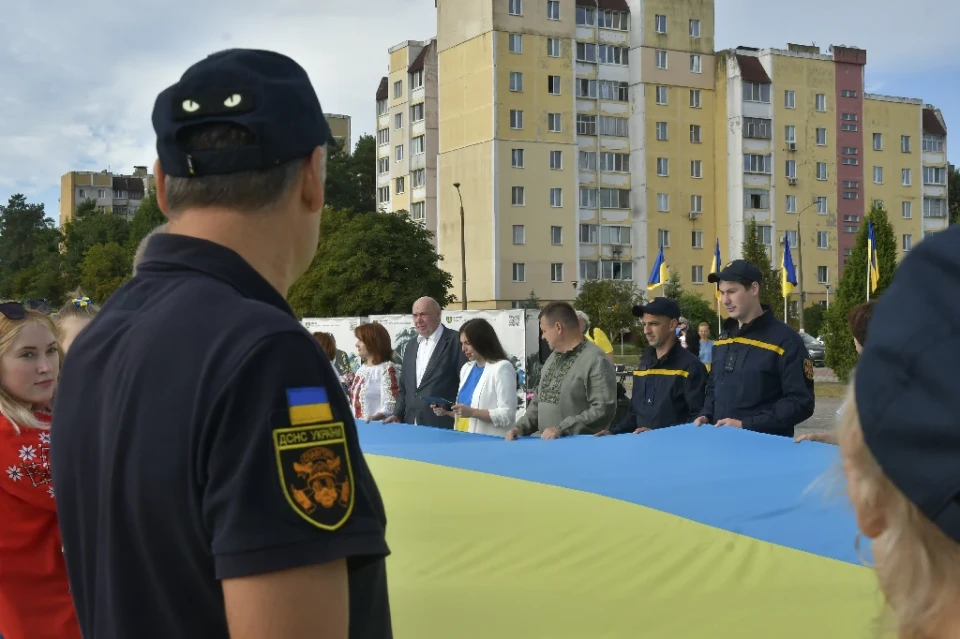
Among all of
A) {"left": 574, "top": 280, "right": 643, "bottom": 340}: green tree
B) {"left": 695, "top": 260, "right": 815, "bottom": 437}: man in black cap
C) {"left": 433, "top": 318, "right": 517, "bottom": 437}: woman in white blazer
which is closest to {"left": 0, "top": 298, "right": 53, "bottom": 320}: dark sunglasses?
{"left": 695, "top": 260, "right": 815, "bottom": 437}: man in black cap

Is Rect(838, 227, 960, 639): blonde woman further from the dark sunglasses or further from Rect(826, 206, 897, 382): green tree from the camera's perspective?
Rect(826, 206, 897, 382): green tree

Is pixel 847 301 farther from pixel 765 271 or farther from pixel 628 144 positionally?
Answer: pixel 628 144

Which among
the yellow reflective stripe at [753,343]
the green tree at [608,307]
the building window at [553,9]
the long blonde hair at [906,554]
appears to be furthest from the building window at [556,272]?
the long blonde hair at [906,554]

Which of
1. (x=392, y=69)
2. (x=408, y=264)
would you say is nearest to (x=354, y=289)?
(x=408, y=264)

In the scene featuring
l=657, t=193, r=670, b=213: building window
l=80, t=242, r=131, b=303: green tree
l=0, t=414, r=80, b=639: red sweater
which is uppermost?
l=657, t=193, r=670, b=213: building window

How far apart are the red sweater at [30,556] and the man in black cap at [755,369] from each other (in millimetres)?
4364

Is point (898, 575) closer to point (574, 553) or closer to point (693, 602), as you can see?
point (693, 602)

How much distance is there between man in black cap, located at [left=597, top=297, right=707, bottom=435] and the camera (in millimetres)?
8403

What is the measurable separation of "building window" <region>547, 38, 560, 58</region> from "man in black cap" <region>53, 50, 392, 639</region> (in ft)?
235

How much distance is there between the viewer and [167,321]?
1521 millimetres

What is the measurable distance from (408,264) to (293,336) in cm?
5666

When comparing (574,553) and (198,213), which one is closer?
(198,213)

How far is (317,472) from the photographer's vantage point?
1434mm

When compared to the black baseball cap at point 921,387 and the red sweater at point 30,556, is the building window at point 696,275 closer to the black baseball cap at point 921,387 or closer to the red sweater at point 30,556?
the red sweater at point 30,556
